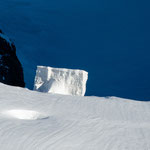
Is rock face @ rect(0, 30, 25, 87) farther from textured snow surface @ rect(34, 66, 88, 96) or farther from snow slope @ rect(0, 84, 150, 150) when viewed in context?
snow slope @ rect(0, 84, 150, 150)

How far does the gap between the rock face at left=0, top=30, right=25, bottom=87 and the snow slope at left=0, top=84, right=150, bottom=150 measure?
1106 centimetres

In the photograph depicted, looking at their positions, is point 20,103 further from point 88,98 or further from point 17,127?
point 88,98

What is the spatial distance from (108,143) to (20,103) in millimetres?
872

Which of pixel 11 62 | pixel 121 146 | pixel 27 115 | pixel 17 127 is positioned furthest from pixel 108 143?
pixel 11 62

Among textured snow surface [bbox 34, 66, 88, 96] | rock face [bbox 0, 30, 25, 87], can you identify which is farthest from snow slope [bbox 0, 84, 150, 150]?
rock face [bbox 0, 30, 25, 87]

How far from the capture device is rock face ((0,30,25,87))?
42.5ft

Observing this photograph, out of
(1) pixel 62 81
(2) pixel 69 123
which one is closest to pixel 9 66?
(1) pixel 62 81

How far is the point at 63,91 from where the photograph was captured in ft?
42.6

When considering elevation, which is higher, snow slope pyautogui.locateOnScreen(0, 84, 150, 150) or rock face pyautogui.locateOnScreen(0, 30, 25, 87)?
rock face pyautogui.locateOnScreen(0, 30, 25, 87)

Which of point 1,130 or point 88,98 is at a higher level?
point 88,98

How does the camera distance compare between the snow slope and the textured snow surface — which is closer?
the snow slope

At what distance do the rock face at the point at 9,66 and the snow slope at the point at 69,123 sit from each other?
11.1 metres

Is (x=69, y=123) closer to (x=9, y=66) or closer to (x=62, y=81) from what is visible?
(x=62, y=81)

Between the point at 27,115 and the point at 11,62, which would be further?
the point at 11,62
